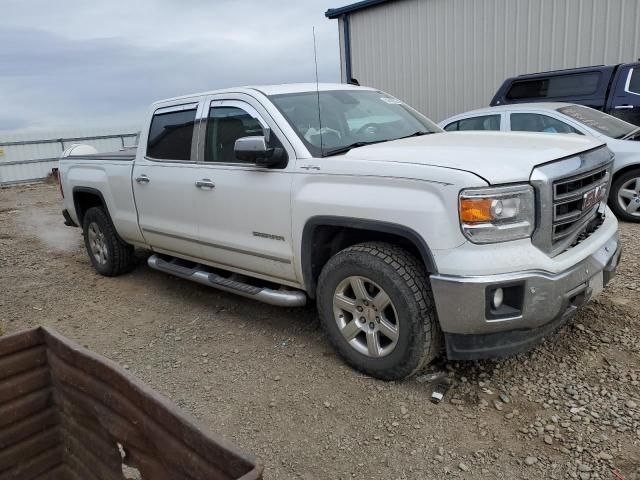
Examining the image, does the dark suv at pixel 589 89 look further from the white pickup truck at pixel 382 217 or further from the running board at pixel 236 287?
the running board at pixel 236 287

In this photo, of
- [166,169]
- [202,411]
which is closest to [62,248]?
[166,169]

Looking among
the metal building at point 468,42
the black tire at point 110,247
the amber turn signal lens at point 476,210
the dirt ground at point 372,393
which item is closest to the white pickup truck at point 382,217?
the amber turn signal lens at point 476,210

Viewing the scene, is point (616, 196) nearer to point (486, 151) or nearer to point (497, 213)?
point (486, 151)

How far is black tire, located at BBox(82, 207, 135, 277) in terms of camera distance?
602cm

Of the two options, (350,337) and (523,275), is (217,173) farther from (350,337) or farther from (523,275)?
(523,275)

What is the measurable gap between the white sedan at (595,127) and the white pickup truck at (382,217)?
3251 mm

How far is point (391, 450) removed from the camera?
2844 millimetres

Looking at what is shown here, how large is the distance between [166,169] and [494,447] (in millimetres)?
3502

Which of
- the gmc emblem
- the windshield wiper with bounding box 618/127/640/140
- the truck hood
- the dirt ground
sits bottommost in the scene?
the dirt ground

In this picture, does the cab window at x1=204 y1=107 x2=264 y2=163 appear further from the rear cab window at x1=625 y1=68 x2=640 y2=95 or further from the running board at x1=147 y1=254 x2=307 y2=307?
the rear cab window at x1=625 y1=68 x2=640 y2=95

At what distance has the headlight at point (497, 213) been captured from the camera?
9.36ft

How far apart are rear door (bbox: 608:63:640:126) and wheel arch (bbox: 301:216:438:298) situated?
6202 millimetres

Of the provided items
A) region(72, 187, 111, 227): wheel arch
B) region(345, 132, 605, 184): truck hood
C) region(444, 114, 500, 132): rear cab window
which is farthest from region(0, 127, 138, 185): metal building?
region(345, 132, 605, 184): truck hood

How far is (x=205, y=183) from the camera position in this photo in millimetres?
4402
